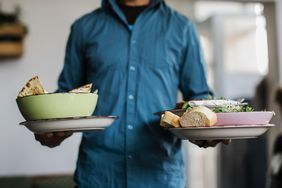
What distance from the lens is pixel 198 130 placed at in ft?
3.15

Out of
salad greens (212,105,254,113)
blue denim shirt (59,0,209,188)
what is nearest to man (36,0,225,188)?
blue denim shirt (59,0,209,188)

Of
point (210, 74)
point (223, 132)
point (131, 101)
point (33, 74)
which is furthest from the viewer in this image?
point (210, 74)

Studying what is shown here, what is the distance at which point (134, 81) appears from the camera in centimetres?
121

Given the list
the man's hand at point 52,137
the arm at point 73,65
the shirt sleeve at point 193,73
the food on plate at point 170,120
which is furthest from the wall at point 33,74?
the food on plate at point 170,120

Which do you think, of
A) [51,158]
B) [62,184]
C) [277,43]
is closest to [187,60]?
[62,184]

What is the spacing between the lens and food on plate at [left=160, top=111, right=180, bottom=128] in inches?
39.5

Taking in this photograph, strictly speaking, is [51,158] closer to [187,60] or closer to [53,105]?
[187,60]

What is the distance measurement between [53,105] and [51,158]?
5.82ft

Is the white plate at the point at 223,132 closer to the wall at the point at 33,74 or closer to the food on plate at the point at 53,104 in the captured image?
the food on plate at the point at 53,104

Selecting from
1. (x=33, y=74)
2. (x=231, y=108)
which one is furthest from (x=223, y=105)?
(x=33, y=74)

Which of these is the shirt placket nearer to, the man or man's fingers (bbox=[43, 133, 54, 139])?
the man

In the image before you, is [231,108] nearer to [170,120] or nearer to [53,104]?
[170,120]

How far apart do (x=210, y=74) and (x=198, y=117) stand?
3268mm

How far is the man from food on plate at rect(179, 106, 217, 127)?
216 millimetres
